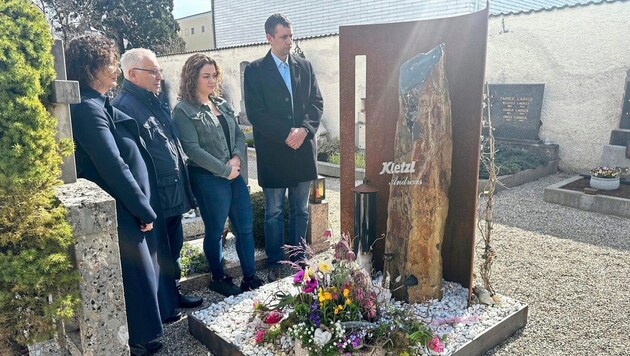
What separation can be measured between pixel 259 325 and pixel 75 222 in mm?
1387

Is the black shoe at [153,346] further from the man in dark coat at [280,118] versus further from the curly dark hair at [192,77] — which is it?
the curly dark hair at [192,77]

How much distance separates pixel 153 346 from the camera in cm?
303

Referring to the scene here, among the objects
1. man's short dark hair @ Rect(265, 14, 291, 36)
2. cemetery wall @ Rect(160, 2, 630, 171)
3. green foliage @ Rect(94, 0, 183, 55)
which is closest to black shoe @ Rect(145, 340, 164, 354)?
man's short dark hair @ Rect(265, 14, 291, 36)

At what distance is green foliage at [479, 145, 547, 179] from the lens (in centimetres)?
798

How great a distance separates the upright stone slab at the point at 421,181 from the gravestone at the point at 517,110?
262 inches

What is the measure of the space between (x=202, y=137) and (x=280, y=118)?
0.71m

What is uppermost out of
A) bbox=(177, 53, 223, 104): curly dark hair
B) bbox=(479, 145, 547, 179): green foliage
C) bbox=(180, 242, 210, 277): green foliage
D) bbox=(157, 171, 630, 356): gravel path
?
bbox=(177, 53, 223, 104): curly dark hair

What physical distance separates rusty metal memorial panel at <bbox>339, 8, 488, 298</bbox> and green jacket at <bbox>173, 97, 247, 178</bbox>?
103 cm

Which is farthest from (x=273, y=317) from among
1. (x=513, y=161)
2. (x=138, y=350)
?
(x=513, y=161)

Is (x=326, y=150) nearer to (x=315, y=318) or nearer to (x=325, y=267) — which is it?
(x=325, y=267)

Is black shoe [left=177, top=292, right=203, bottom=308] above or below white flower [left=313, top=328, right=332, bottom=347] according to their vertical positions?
below

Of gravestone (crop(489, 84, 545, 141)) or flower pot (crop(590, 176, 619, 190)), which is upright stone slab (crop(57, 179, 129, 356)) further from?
gravestone (crop(489, 84, 545, 141))

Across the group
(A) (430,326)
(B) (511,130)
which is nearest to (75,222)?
(A) (430,326)

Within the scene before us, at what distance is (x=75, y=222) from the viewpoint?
1.90 m
